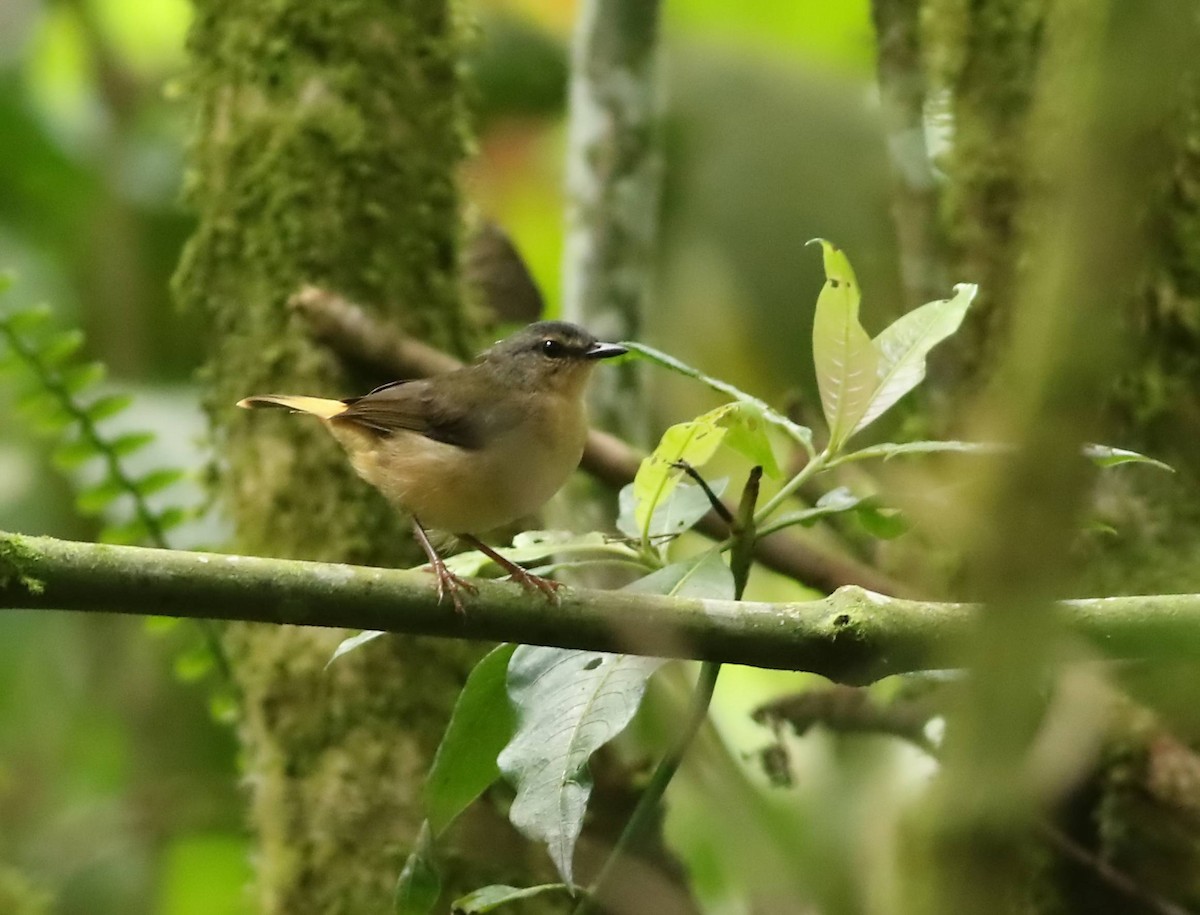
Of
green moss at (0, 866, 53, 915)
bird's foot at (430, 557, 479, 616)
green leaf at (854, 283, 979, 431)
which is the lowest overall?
green moss at (0, 866, 53, 915)

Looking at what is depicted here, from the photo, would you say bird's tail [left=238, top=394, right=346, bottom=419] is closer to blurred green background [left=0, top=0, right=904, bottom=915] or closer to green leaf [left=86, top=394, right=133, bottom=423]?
green leaf [left=86, top=394, right=133, bottom=423]

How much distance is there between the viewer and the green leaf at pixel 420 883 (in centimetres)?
203

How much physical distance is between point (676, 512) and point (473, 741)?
544 millimetres

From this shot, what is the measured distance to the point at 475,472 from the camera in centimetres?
298

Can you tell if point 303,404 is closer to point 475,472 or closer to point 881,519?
point 475,472

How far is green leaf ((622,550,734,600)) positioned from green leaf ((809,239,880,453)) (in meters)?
0.27

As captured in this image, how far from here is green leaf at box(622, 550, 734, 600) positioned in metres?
1.86

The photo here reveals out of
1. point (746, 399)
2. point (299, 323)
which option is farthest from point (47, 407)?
point (746, 399)

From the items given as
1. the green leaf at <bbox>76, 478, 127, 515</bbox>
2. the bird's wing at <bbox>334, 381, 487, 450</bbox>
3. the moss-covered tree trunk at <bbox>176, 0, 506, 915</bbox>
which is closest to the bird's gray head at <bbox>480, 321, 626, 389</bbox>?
the bird's wing at <bbox>334, 381, 487, 450</bbox>

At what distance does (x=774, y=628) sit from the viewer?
1704mm

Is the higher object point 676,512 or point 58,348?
point 58,348

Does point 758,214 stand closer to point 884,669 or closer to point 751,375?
point 751,375

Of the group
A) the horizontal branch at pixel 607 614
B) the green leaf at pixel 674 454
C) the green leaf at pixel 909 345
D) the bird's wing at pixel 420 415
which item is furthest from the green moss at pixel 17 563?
the bird's wing at pixel 420 415

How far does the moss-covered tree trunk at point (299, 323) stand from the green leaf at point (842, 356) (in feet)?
4.84
